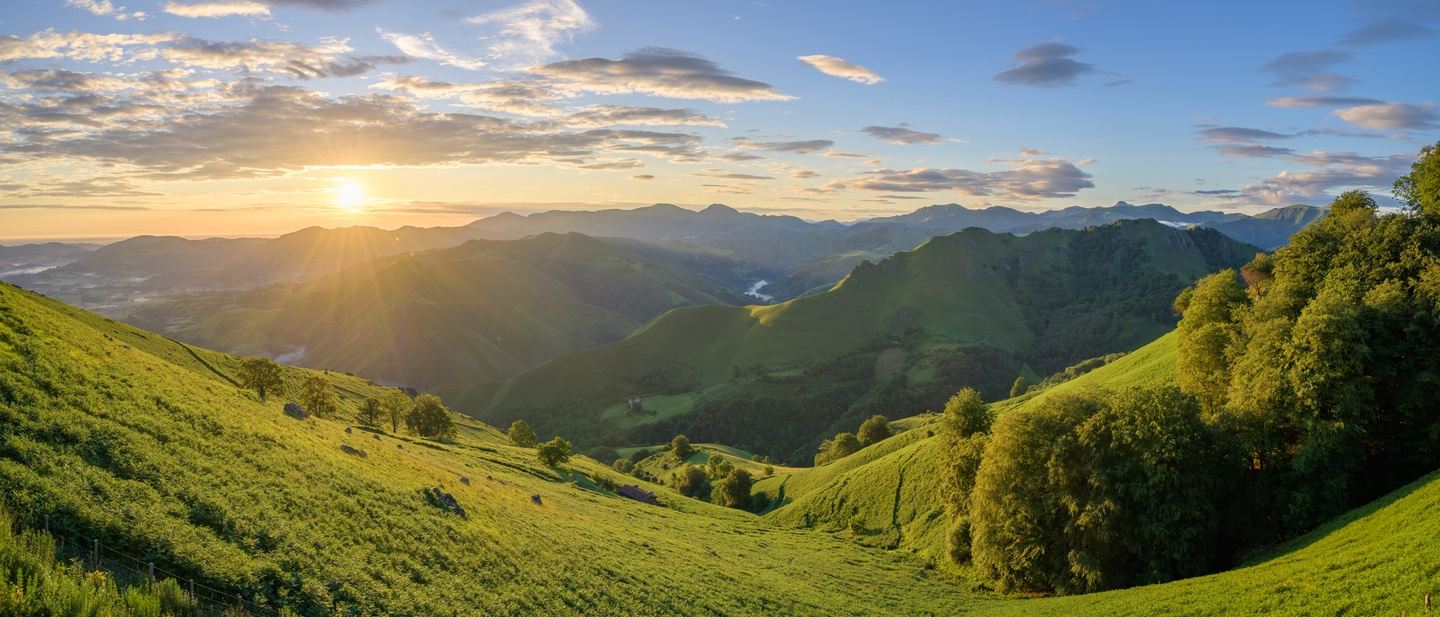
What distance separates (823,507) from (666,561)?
44812 mm

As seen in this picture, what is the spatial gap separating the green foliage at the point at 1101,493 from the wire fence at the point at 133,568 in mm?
47805

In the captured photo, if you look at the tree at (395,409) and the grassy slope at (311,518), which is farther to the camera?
the tree at (395,409)

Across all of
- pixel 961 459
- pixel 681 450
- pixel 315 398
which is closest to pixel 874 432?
pixel 681 450

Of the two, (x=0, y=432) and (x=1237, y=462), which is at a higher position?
(x=0, y=432)

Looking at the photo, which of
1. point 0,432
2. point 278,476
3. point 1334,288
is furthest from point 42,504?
point 1334,288

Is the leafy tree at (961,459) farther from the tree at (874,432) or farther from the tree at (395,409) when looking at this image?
the tree at (395,409)

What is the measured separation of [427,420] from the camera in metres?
107

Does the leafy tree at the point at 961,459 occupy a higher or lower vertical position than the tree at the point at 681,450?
higher

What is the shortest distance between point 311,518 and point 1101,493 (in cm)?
4860

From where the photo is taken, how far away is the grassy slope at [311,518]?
24.6 metres

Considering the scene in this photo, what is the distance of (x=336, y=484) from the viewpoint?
3731cm

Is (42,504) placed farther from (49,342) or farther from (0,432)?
(49,342)

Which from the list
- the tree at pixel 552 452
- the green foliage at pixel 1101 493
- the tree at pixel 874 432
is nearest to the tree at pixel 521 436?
the tree at pixel 552 452

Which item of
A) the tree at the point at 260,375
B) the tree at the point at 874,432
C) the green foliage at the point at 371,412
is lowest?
the tree at the point at 874,432
